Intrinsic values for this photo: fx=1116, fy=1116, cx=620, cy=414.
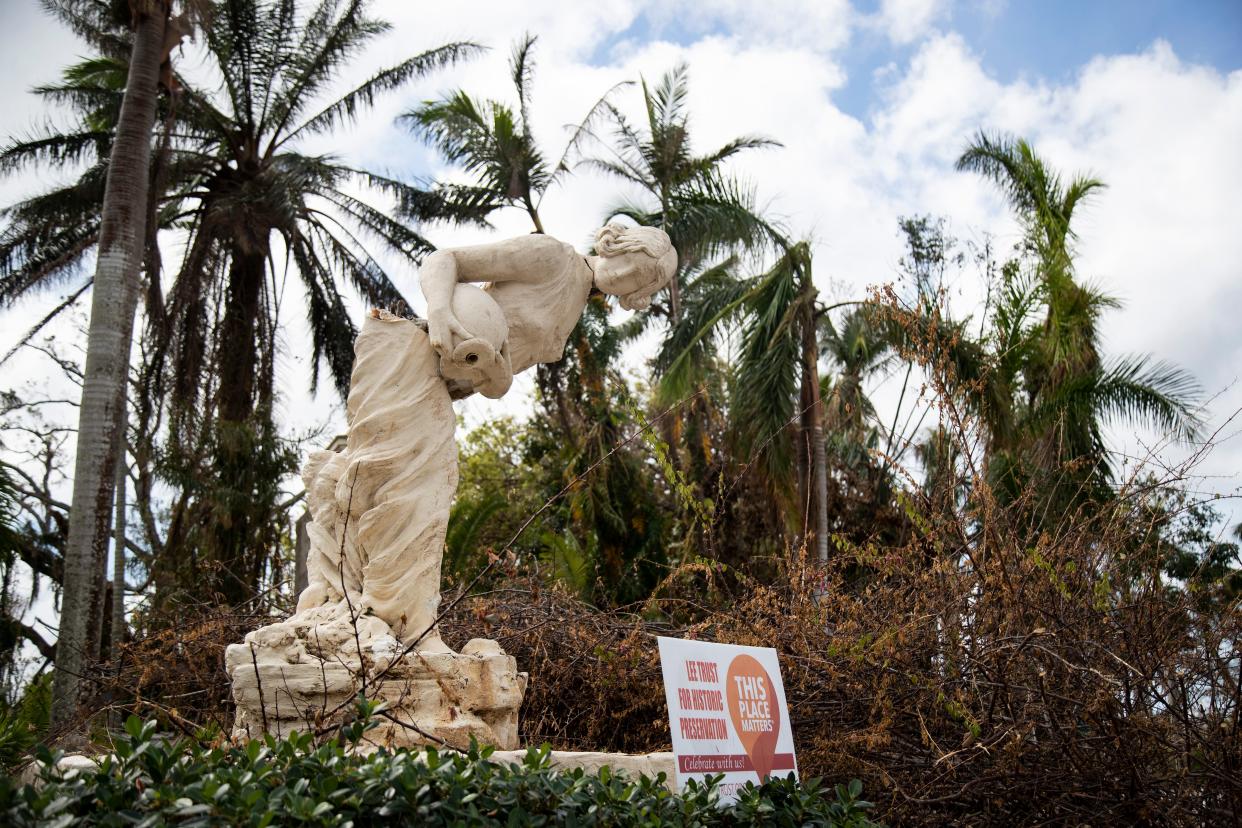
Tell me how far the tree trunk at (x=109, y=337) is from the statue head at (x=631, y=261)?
6976 millimetres

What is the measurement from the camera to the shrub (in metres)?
2.40

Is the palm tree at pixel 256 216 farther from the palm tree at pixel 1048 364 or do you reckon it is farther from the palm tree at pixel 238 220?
the palm tree at pixel 1048 364

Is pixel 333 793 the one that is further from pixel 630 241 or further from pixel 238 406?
pixel 238 406

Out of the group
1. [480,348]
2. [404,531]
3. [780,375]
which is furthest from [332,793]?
[780,375]

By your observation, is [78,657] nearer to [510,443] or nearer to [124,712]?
[124,712]

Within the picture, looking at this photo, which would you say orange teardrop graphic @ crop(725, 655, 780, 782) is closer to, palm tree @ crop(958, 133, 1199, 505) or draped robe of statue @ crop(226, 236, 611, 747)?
draped robe of statue @ crop(226, 236, 611, 747)

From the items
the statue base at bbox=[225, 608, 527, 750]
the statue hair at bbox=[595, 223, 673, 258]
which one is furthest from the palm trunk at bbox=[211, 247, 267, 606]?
the statue base at bbox=[225, 608, 527, 750]

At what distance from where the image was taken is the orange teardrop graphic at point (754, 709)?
3.59 metres

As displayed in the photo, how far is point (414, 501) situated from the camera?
4461mm

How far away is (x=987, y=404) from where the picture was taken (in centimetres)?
1159

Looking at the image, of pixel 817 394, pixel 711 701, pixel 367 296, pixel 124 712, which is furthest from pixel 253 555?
pixel 711 701

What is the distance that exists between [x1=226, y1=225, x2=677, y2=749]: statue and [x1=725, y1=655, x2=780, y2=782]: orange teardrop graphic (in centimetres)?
99

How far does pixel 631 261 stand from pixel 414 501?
4.87 ft

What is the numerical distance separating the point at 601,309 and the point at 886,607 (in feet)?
38.8
